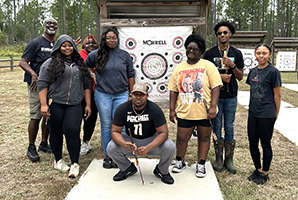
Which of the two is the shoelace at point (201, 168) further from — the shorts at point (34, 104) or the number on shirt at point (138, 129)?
the shorts at point (34, 104)

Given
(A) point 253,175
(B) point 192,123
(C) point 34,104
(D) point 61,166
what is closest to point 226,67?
(B) point 192,123

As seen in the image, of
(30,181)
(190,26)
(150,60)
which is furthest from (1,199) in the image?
(190,26)

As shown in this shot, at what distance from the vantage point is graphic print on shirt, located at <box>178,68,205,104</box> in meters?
3.06

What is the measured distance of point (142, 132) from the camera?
3.10 meters

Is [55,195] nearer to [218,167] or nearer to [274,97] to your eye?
[218,167]

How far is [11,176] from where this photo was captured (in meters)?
3.44

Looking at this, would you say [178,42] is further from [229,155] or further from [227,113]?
[229,155]

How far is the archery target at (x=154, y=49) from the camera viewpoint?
176 inches

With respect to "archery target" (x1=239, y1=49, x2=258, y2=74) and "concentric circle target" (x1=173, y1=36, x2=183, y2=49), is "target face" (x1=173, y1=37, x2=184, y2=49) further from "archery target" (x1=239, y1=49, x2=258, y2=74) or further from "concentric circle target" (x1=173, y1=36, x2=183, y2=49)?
"archery target" (x1=239, y1=49, x2=258, y2=74)

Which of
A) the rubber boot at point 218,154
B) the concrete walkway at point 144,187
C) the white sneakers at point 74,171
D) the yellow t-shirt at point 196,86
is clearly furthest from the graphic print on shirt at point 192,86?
the white sneakers at point 74,171

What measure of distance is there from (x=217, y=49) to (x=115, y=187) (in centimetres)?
205

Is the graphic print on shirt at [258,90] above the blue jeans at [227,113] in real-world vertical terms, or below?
above

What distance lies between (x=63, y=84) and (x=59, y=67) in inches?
8.4

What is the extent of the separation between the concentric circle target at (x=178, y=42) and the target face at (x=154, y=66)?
307 millimetres
